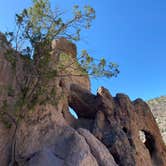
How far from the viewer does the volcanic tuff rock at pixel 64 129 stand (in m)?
9.12

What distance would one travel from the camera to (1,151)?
9141 mm

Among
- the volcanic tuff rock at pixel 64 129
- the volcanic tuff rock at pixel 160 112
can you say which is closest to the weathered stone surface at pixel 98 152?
the volcanic tuff rock at pixel 64 129

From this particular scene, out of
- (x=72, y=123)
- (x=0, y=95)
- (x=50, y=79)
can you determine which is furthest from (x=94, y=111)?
(x=0, y=95)

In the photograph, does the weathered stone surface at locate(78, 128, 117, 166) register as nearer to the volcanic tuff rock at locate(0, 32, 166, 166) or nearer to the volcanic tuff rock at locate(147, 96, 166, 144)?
the volcanic tuff rock at locate(0, 32, 166, 166)

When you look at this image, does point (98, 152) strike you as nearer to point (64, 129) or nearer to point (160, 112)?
point (64, 129)

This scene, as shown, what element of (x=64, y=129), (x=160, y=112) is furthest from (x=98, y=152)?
(x=160, y=112)

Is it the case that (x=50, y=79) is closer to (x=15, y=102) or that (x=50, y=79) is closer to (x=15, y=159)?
(x=15, y=102)

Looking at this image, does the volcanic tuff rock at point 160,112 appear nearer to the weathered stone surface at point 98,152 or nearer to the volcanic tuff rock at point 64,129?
the volcanic tuff rock at point 64,129

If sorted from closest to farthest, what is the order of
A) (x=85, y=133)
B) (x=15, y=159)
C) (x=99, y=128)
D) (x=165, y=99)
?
(x=15, y=159), (x=85, y=133), (x=99, y=128), (x=165, y=99)

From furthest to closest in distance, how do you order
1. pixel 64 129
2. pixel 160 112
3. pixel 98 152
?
pixel 160 112, pixel 64 129, pixel 98 152

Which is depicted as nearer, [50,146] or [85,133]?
[50,146]

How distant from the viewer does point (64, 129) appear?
1052cm

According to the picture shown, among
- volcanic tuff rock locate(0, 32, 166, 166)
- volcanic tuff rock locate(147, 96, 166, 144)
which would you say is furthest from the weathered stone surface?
volcanic tuff rock locate(147, 96, 166, 144)

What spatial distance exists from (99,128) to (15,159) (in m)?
5.50
